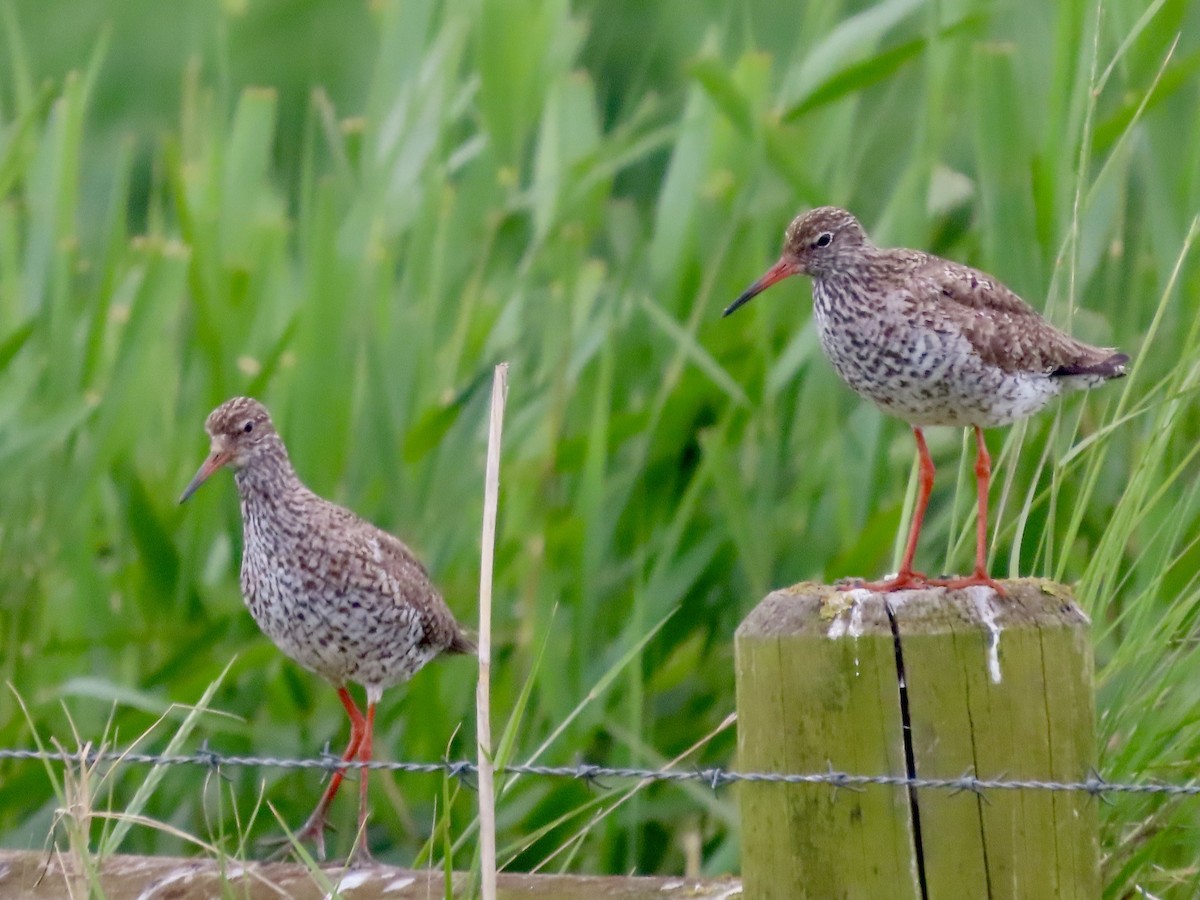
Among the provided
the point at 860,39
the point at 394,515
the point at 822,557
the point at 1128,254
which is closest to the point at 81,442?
the point at 394,515

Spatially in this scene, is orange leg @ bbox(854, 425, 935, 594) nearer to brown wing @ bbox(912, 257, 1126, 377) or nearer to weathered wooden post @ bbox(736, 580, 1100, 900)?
weathered wooden post @ bbox(736, 580, 1100, 900)

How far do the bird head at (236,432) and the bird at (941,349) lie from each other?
62.0 inches

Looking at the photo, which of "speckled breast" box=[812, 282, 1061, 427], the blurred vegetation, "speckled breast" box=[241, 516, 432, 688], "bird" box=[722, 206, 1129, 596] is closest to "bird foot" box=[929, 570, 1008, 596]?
"bird" box=[722, 206, 1129, 596]

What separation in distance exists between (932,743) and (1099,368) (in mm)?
1536

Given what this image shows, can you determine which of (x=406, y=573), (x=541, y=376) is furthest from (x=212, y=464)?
(x=541, y=376)

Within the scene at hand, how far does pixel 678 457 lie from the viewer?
5.08 meters

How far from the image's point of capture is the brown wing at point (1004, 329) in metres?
3.70

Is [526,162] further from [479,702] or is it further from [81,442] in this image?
[479,702]

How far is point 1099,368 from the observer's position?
376 cm

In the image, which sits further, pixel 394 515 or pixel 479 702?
pixel 394 515

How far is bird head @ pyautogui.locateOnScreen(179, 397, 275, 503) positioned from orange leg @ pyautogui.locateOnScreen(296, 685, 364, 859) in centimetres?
69

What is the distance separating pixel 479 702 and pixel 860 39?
10.5 ft

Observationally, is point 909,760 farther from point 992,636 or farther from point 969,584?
point 969,584

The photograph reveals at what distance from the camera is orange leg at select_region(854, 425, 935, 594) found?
3.02 metres
